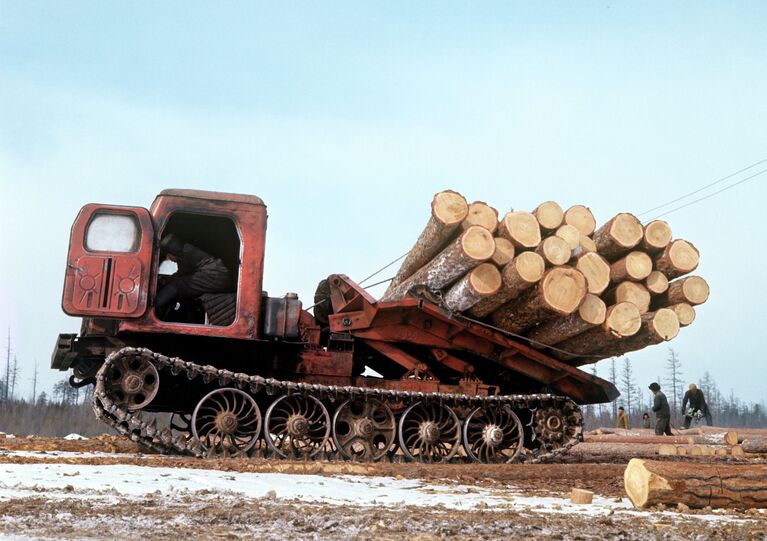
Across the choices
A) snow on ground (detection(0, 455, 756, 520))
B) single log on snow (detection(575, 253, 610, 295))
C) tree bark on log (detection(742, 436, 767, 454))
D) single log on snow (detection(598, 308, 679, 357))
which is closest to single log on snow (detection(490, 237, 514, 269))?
single log on snow (detection(575, 253, 610, 295))

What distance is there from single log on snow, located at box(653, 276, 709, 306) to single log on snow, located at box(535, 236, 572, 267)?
1.74 metres

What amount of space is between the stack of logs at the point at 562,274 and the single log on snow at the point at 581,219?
13 mm

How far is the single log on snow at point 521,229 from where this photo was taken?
10133mm

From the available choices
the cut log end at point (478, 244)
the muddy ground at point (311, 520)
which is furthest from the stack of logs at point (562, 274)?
the muddy ground at point (311, 520)

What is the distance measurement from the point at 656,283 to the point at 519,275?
2.12 meters

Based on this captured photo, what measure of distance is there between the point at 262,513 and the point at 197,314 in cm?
632

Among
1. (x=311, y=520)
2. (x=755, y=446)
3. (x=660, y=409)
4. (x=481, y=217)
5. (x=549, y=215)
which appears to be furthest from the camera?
(x=660, y=409)

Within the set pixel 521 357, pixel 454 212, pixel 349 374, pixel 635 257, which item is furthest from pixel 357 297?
pixel 635 257

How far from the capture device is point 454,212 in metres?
10.2

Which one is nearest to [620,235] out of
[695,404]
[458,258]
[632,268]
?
[632,268]

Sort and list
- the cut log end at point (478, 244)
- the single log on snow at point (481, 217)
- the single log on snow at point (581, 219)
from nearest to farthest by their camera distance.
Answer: the cut log end at point (478, 244), the single log on snow at point (481, 217), the single log on snow at point (581, 219)

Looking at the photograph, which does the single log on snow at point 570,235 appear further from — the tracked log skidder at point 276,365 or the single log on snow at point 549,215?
the tracked log skidder at point 276,365

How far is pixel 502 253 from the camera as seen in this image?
1012 centimetres

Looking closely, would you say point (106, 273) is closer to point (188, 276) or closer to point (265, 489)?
point (188, 276)
